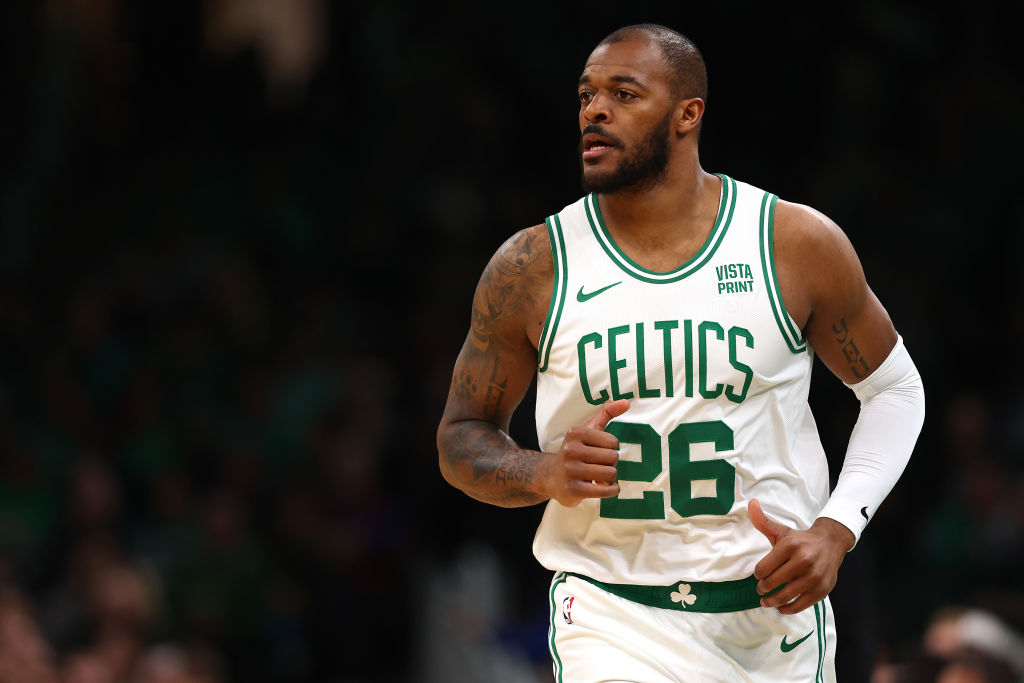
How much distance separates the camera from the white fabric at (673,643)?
12.2 ft

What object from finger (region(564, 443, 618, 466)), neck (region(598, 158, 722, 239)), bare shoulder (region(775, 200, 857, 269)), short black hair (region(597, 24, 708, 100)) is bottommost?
finger (region(564, 443, 618, 466))

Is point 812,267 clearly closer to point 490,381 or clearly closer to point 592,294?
point 592,294

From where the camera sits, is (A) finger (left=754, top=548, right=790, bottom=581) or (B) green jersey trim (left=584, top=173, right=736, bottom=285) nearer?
(A) finger (left=754, top=548, right=790, bottom=581)

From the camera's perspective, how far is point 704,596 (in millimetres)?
3789

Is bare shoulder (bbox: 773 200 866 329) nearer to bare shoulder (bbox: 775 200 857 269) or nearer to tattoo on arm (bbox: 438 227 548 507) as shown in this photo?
bare shoulder (bbox: 775 200 857 269)

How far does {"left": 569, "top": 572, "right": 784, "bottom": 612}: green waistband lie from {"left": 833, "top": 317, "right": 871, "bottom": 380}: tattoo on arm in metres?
0.66

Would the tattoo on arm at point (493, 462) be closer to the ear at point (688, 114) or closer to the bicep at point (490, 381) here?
the bicep at point (490, 381)

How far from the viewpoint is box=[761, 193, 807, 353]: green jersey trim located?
3.82 m

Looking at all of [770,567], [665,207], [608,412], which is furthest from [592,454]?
[665,207]

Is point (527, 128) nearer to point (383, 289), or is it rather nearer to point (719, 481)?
point (383, 289)

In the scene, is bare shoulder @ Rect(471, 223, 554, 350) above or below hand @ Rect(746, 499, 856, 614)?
above

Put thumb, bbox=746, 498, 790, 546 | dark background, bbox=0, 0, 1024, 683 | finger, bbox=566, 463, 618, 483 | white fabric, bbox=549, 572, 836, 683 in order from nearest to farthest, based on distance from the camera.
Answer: finger, bbox=566, 463, 618, 483 < thumb, bbox=746, 498, 790, 546 < white fabric, bbox=549, 572, 836, 683 < dark background, bbox=0, 0, 1024, 683

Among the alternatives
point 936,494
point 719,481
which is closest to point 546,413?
point 719,481

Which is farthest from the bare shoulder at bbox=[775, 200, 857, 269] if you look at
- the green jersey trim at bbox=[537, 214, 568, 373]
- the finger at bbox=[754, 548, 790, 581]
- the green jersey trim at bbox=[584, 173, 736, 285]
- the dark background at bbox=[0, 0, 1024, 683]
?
the dark background at bbox=[0, 0, 1024, 683]
